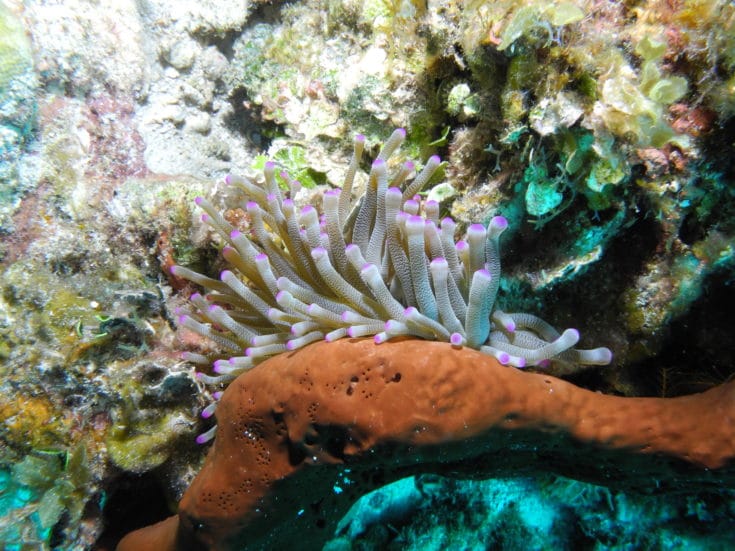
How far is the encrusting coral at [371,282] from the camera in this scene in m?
2.01

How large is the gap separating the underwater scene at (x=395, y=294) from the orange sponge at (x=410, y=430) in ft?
0.05

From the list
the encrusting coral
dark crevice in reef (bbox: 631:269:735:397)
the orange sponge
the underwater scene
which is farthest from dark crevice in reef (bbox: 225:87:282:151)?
dark crevice in reef (bbox: 631:269:735:397)

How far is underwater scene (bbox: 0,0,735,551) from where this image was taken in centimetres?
186

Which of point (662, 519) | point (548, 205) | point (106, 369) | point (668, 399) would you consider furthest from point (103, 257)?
point (662, 519)

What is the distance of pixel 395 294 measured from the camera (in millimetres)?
2309

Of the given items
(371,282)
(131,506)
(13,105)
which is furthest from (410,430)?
(13,105)

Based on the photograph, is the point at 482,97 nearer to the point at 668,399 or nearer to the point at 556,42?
the point at 556,42

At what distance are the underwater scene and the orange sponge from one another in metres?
0.01

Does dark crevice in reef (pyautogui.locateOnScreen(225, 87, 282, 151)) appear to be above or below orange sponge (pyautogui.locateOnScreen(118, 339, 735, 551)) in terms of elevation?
above

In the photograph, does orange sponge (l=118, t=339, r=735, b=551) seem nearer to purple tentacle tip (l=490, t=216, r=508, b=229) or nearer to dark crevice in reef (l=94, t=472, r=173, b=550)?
purple tentacle tip (l=490, t=216, r=508, b=229)

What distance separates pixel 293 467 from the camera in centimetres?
213

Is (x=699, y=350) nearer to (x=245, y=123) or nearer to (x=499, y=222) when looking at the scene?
(x=499, y=222)

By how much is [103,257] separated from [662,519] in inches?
162

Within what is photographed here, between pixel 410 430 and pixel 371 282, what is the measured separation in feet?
2.24
